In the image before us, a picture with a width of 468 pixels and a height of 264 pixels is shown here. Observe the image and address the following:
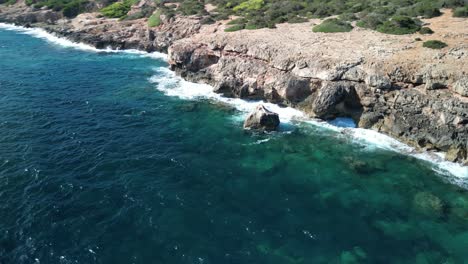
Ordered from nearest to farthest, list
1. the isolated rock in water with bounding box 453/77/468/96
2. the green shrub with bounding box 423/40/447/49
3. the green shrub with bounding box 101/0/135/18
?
1. the isolated rock in water with bounding box 453/77/468/96
2. the green shrub with bounding box 423/40/447/49
3. the green shrub with bounding box 101/0/135/18

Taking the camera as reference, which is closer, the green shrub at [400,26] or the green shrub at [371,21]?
the green shrub at [400,26]

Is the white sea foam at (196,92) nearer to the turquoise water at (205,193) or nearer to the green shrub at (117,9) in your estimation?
the turquoise water at (205,193)

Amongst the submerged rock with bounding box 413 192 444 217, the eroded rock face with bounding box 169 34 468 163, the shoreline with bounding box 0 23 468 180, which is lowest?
the submerged rock with bounding box 413 192 444 217

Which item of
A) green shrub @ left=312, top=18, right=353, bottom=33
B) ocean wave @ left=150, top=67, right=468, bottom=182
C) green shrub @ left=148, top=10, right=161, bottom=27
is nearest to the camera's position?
ocean wave @ left=150, top=67, right=468, bottom=182

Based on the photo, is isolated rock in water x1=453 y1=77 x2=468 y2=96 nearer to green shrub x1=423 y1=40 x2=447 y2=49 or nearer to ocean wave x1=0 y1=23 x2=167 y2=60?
green shrub x1=423 y1=40 x2=447 y2=49

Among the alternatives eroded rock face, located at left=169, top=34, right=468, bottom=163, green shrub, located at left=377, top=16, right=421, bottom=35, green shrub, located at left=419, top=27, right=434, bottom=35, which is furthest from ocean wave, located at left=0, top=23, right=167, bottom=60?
green shrub, located at left=419, top=27, right=434, bottom=35

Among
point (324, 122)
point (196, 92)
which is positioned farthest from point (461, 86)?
point (196, 92)

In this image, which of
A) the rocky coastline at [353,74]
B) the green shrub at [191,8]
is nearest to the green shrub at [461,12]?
the rocky coastline at [353,74]
